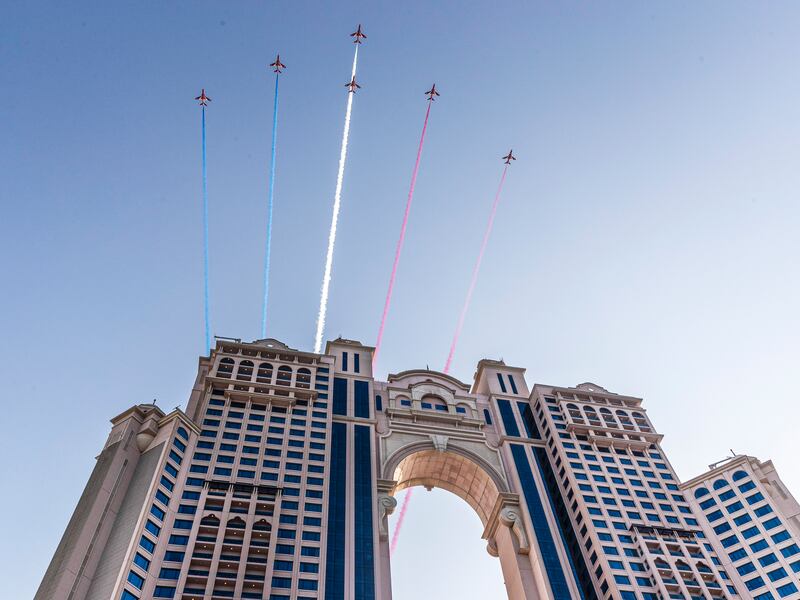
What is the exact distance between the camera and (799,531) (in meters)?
85.8

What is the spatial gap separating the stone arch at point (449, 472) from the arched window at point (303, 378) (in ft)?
56.0

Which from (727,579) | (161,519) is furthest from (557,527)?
(161,519)

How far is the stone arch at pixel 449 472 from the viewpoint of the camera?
320 feet

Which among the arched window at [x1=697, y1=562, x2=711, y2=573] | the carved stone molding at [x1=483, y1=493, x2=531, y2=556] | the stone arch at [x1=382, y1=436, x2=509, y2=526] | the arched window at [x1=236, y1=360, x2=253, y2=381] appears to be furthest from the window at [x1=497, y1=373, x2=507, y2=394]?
the arched window at [x1=236, y1=360, x2=253, y2=381]

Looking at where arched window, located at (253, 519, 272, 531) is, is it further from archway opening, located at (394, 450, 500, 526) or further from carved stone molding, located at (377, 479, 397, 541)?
archway opening, located at (394, 450, 500, 526)

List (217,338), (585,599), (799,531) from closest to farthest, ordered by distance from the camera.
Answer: (585,599) < (799,531) < (217,338)

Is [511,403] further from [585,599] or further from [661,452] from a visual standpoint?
[585,599]

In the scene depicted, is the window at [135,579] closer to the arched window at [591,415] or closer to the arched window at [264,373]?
the arched window at [264,373]

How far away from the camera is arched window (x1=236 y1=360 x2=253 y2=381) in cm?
10125

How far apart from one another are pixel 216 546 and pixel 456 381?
54.1 meters

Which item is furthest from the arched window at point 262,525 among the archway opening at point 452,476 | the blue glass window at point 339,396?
the blue glass window at point 339,396

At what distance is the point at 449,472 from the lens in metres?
104

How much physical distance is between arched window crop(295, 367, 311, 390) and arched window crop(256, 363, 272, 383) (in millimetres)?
4338

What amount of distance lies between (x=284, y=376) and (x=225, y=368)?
896 centimetres
